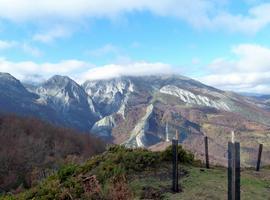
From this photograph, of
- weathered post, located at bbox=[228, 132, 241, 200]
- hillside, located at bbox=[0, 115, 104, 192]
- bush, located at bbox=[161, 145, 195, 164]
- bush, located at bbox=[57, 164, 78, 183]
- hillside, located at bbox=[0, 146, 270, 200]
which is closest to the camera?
weathered post, located at bbox=[228, 132, 241, 200]

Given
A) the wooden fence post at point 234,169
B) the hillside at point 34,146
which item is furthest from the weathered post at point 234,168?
the hillside at point 34,146

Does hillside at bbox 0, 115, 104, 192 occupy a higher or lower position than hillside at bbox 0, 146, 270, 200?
lower

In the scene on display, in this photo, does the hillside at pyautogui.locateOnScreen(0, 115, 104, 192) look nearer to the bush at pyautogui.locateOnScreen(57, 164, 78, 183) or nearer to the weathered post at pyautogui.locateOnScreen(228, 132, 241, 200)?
the bush at pyautogui.locateOnScreen(57, 164, 78, 183)

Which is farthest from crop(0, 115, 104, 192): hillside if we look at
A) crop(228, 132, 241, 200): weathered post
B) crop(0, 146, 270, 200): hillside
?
crop(228, 132, 241, 200): weathered post

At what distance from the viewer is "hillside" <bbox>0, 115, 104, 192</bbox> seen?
99.3 meters

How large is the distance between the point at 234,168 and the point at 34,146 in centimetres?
12425

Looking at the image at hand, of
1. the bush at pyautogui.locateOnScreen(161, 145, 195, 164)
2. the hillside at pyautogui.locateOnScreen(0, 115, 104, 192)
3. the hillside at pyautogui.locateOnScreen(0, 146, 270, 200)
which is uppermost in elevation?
the bush at pyautogui.locateOnScreen(161, 145, 195, 164)

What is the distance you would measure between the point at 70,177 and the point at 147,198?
12.2 feet

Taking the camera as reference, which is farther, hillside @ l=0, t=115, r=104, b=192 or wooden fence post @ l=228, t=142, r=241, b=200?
hillside @ l=0, t=115, r=104, b=192

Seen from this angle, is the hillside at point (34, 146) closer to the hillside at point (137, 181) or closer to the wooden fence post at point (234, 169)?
the hillside at point (137, 181)

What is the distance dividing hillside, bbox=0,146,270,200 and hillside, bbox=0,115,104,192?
221 ft

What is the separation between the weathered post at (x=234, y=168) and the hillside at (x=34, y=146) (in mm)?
75204

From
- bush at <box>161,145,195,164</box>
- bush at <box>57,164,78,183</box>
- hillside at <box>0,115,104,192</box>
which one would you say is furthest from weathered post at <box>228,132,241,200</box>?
hillside at <box>0,115,104,192</box>

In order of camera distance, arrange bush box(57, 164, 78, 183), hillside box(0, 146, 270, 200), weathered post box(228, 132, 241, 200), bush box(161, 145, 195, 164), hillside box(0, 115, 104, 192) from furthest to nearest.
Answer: hillside box(0, 115, 104, 192)
bush box(161, 145, 195, 164)
bush box(57, 164, 78, 183)
hillside box(0, 146, 270, 200)
weathered post box(228, 132, 241, 200)
